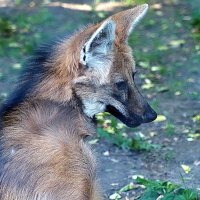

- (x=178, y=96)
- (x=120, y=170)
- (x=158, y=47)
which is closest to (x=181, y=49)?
(x=158, y=47)

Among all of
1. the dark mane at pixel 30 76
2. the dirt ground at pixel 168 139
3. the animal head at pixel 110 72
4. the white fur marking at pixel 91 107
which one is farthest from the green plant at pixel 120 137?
the dark mane at pixel 30 76

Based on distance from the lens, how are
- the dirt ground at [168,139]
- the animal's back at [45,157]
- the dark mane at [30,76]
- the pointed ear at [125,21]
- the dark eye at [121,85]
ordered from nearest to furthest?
the animal's back at [45,157]
the dark mane at [30,76]
the dark eye at [121,85]
the pointed ear at [125,21]
the dirt ground at [168,139]

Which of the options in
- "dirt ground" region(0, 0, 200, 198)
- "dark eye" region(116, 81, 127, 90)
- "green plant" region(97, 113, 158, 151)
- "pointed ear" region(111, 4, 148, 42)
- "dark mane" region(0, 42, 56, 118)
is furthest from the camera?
"green plant" region(97, 113, 158, 151)

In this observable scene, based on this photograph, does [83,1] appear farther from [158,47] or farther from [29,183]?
[29,183]

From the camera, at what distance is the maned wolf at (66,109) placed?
363cm

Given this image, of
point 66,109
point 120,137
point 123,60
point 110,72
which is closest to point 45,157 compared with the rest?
point 66,109

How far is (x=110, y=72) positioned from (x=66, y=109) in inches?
15.2

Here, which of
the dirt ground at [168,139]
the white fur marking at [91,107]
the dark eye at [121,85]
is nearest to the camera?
the white fur marking at [91,107]

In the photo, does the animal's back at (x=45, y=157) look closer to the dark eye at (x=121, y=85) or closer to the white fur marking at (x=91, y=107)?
the white fur marking at (x=91, y=107)

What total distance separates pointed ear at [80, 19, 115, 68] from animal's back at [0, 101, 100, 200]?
31cm

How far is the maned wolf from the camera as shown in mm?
3635

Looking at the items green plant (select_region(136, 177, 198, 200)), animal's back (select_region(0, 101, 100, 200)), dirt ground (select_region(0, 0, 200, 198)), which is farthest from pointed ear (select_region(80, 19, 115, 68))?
green plant (select_region(136, 177, 198, 200))

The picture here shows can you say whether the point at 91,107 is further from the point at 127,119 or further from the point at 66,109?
the point at 127,119

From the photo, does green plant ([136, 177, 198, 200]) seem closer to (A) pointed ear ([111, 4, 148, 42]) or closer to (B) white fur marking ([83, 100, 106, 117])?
(B) white fur marking ([83, 100, 106, 117])
